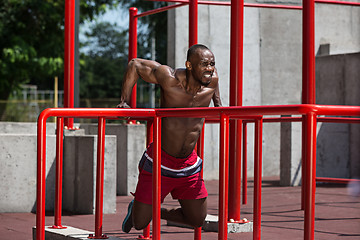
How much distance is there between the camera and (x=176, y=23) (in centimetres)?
1039

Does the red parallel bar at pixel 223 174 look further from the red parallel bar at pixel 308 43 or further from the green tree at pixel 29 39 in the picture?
the green tree at pixel 29 39

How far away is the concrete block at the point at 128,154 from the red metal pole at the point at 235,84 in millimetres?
3422

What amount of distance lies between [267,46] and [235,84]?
6624 mm

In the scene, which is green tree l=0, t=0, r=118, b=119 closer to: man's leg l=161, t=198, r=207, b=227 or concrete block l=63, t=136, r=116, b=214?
concrete block l=63, t=136, r=116, b=214

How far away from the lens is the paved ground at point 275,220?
17.2ft

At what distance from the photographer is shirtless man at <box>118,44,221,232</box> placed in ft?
12.8

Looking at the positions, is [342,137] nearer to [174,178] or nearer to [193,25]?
[193,25]

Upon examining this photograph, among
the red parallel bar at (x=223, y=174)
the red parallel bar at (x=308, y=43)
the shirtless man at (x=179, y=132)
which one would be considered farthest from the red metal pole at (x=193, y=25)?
the red parallel bar at (x=223, y=174)

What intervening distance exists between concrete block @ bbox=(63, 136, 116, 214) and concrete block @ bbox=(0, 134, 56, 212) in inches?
13.7

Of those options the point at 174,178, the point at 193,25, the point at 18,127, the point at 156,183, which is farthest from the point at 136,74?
the point at 18,127

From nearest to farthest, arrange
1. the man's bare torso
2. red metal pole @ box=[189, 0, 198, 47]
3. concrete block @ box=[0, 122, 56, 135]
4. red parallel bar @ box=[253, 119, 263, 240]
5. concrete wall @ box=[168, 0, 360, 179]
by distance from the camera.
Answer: red parallel bar @ box=[253, 119, 263, 240] → the man's bare torso → red metal pole @ box=[189, 0, 198, 47] → concrete block @ box=[0, 122, 56, 135] → concrete wall @ box=[168, 0, 360, 179]

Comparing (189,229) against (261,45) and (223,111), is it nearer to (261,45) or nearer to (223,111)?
(223,111)

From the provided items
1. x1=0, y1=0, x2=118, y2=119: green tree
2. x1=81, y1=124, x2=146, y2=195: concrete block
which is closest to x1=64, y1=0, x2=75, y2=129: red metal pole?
x1=81, y1=124, x2=146, y2=195: concrete block

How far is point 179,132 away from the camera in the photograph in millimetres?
3941
